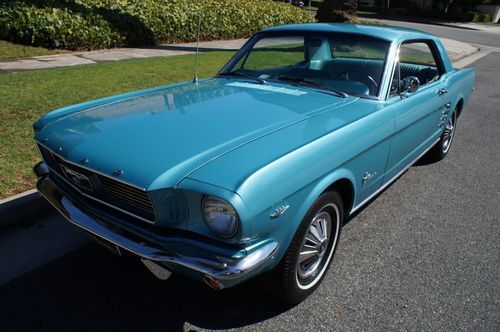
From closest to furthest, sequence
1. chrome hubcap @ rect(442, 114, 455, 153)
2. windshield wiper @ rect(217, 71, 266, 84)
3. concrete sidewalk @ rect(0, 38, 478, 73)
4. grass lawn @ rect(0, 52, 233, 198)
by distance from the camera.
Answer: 1. windshield wiper @ rect(217, 71, 266, 84)
2. grass lawn @ rect(0, 52, 233, 198)
3. chrome hubcap @ rect(442, 114, 455, 153)
4. concrete sidewalk @ rect(0, 38, 478, 73)

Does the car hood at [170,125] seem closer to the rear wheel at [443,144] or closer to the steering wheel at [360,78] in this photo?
the steering wheel at [360,78]

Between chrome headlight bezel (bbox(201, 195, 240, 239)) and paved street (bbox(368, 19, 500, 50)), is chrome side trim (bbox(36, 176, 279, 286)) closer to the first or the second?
chrome headlight bezel (bbox(201, 195, 240, 239))

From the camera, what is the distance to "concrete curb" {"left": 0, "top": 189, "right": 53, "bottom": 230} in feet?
10.8

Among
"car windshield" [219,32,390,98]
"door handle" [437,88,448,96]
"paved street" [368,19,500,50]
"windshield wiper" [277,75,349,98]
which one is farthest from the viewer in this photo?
"paved street" [368,19,500,50]

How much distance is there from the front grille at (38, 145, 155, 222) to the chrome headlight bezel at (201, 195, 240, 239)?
0.30 meters

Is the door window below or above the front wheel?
above

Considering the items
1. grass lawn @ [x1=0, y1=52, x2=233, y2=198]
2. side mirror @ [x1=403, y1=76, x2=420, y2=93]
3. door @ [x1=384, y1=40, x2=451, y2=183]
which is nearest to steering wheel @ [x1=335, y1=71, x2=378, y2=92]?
door @ [x1=384, y1=40, x2=451, y2=183]

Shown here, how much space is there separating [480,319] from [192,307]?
1723mm

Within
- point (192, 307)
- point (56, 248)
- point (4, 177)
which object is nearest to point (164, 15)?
point (4, 177)

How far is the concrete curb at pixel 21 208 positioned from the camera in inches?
130

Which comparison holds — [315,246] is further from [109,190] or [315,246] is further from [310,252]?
[109,190]

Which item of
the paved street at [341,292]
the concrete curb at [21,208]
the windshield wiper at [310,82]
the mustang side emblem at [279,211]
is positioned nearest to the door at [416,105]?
the windshield wiper at [310,82]

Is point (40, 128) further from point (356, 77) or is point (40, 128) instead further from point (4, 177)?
point (356, 77)

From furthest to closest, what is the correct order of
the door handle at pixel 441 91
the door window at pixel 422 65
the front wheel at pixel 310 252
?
the door window at pixel 422 65 → the door handle at pixel 441 91 → the front wheel at pixel 310 252
